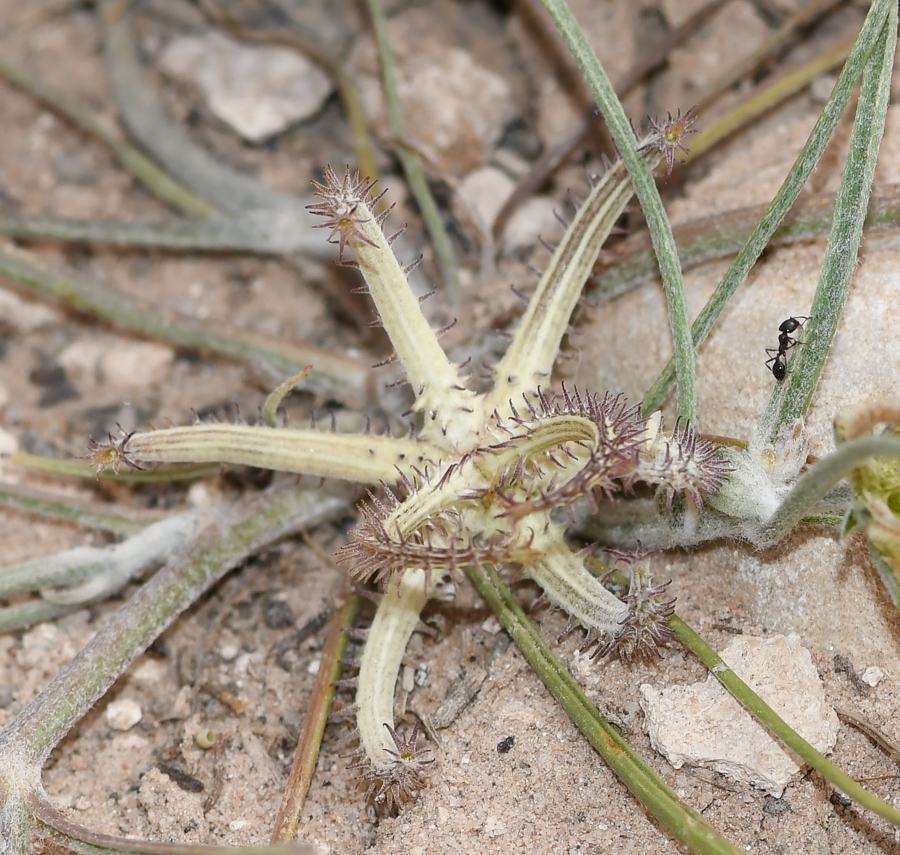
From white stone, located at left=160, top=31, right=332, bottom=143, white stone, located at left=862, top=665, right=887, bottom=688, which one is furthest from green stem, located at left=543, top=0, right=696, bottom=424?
white stone, located at left=160, top=31, right=332, bottom=143

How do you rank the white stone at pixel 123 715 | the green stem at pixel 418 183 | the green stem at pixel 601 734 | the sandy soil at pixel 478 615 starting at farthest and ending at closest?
the green stem at pixel 418 183
the white stone at pixel 123 715
the sandy soil at pixel 478 615
the green stem at pixel 601 734

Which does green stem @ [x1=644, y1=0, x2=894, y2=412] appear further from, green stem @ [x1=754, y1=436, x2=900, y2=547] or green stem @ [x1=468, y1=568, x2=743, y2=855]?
green stem @ [x1=468, y1=568, x2=743, y2=855]

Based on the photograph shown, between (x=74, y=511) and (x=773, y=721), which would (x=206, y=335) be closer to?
(x=74, y=511)

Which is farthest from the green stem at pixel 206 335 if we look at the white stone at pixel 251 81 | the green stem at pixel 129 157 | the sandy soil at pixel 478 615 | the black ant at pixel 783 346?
the black ant at pixel 783 346

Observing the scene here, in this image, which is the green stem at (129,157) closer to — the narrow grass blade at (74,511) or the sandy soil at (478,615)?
the sandy soil at (478,615)

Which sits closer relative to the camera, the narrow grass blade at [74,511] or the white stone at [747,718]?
the white stone at [747,718]

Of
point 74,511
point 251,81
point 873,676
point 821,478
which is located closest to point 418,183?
point 251,81
